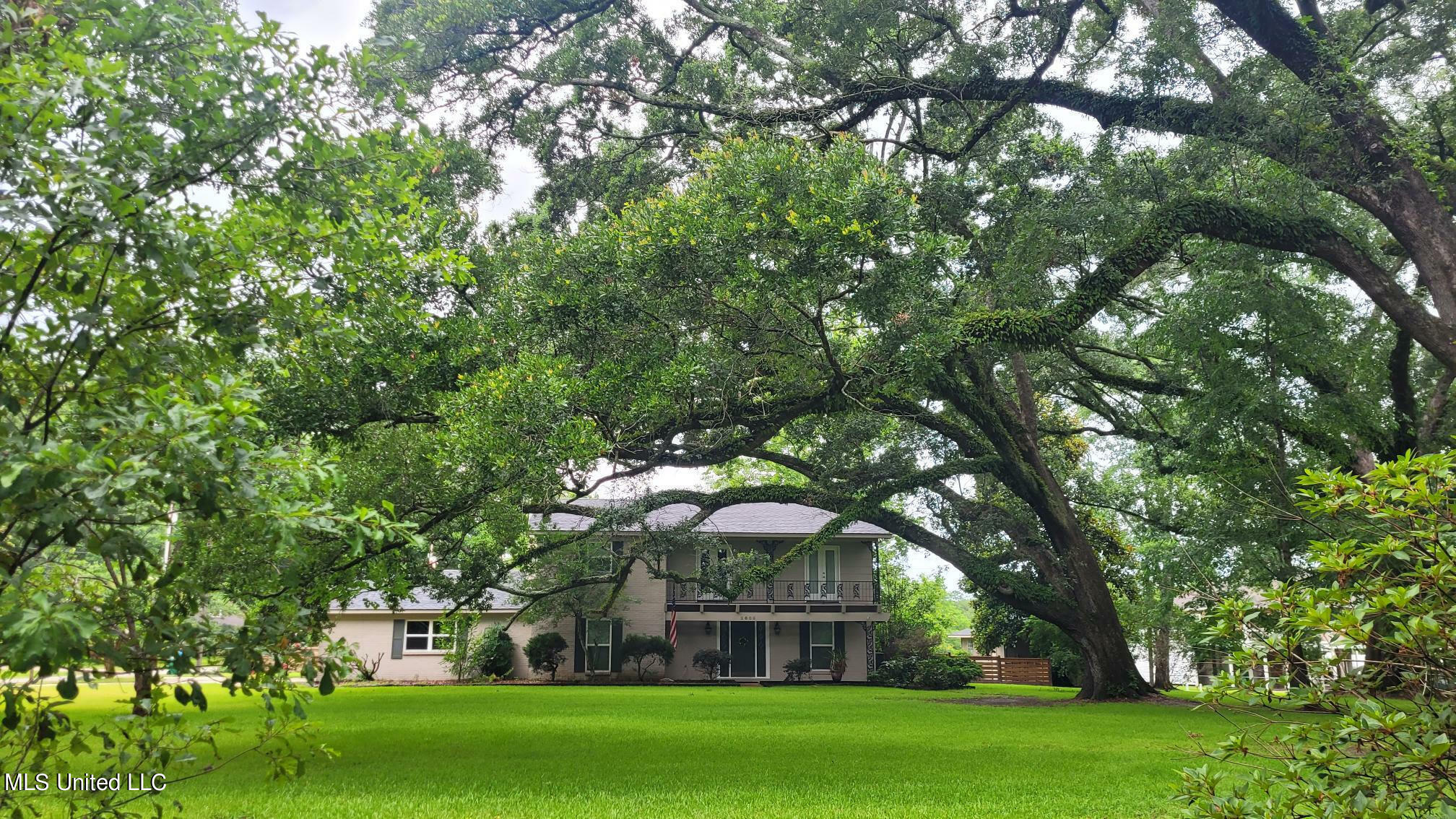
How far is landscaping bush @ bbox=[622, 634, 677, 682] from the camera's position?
90.9 feet

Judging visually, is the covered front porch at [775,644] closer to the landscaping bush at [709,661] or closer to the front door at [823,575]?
the landscaping bush at [709,661]

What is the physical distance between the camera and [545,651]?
89.8 ft

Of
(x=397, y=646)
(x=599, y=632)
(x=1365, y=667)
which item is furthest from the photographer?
(x=397, y=646)

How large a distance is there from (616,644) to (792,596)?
20.7 feet

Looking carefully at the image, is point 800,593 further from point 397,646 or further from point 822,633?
point 397,646

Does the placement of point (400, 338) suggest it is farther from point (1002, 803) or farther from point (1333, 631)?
point (1333, 631)

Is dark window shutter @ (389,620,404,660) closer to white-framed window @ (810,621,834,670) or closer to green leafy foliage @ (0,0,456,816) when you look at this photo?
white-framed window @ (810,621,834,670)

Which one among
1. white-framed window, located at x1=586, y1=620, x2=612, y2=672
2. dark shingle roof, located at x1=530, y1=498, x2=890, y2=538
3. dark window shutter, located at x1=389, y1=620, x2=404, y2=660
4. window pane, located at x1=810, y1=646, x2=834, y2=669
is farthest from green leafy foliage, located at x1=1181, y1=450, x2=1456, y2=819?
dark window shutter, located at x1=389, y1=620, x2=404, y2=660

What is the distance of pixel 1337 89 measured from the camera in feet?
36.3

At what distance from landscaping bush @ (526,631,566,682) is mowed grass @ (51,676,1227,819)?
33.7 feet

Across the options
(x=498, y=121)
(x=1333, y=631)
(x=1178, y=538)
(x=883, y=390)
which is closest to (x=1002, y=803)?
(x=1333, y=631)

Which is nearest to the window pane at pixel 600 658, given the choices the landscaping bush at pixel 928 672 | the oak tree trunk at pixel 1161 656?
the landscaping bush at pixel 928 672

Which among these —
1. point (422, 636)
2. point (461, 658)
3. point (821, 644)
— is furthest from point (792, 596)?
point (422, 636)

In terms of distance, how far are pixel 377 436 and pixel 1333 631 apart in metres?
9.83
